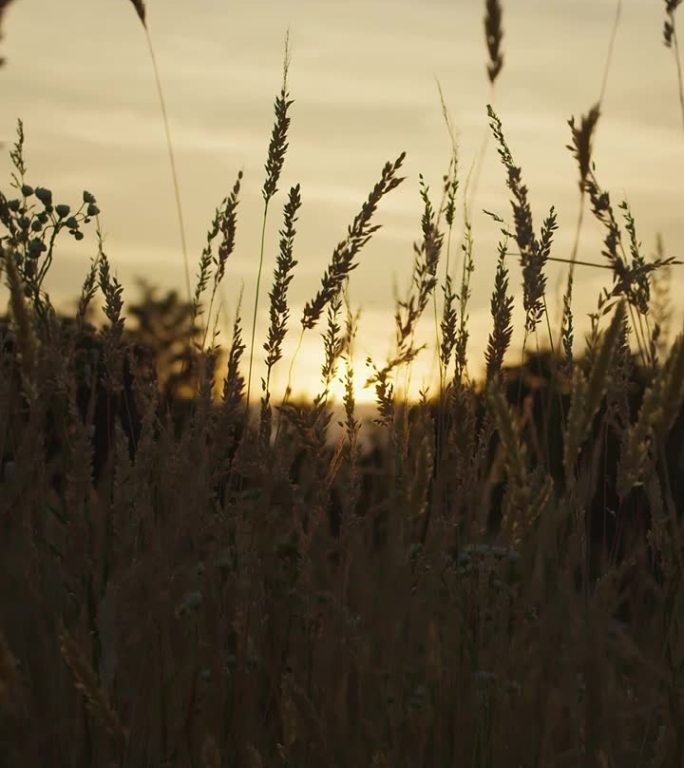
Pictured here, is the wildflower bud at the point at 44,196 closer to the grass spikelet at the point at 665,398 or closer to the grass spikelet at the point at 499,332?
the grass spikelet at the point at 499,332

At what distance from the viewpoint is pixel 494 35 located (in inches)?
106

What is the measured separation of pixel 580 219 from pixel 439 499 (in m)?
0.62

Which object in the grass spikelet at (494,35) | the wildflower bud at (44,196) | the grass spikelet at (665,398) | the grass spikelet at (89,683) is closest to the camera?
the grass spikelet at (89,683)

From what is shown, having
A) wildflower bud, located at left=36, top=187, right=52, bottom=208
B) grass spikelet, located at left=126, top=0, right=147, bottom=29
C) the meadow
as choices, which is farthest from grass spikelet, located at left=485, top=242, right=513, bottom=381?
wildflower bud, located at left=36, top=187, right=52, bottom=208

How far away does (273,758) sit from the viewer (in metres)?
2.21

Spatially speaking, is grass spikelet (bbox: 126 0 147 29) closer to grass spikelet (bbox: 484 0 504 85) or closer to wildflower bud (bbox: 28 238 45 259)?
grass spikelet (bbox: 484 0 504 85)

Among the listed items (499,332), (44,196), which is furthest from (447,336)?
(44,196)

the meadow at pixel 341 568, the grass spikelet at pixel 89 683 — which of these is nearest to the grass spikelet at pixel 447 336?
the meadow at pixel 341 568

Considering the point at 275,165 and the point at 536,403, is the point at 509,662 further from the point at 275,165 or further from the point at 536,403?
the point at 536,403

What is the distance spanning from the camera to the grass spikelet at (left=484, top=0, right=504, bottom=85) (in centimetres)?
264

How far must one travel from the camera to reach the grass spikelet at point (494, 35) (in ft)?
8.66

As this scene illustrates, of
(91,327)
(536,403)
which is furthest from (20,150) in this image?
(536,403)

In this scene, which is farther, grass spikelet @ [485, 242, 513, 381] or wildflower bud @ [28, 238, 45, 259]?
wildflower bud @ [28, 238, 45, 259]

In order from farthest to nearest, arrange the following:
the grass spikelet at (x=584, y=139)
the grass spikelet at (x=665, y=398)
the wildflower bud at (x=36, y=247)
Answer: the wildflower bud at (x=36, y=247) < the grass spikelet at (x=584, y=139) < the grass spikelet at (x=665, y=398)
